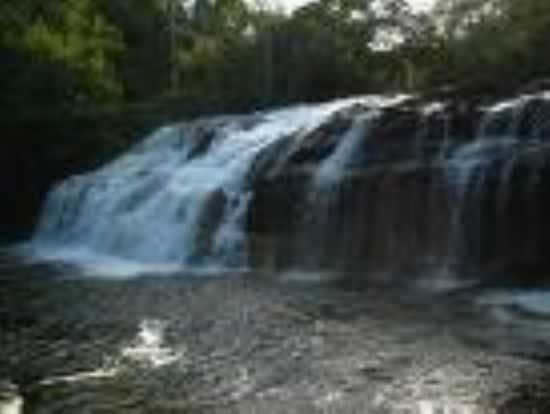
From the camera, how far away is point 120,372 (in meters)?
11.0

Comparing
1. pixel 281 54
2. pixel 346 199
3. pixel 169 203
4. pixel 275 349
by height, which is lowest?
pixel 275 349

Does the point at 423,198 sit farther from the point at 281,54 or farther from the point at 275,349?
the point at 281,54

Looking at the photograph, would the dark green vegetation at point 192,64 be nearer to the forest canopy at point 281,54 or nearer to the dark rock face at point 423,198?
the forest canopy at point 281,54

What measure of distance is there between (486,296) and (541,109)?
191 inches

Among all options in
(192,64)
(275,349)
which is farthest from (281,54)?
(275,349)

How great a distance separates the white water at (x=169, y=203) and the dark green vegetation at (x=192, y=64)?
245cm

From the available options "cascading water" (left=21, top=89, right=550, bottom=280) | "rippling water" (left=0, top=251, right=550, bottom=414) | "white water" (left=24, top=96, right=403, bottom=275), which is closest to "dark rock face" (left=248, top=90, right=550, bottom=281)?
"cascading water" (left=21, top=89, right=550, bottom=280)

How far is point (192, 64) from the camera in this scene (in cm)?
4488

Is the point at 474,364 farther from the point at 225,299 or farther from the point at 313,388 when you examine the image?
the point at 225,299

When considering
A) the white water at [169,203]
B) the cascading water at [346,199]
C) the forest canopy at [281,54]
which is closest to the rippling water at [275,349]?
the cascading water at [346,199]

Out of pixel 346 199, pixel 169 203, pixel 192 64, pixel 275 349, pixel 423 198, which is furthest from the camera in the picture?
pixel 192 64

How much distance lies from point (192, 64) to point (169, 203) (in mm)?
22570

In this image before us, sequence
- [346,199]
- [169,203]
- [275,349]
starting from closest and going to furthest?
[275,349]
[346,199]
[169,203]

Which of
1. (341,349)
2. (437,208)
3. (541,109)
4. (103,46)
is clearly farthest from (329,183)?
(103,46)
